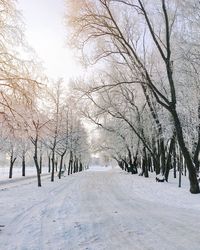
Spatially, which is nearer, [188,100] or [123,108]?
[188,100]

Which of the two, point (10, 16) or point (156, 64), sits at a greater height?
point (156, 64)

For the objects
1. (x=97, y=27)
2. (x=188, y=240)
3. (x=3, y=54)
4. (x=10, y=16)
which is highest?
(x=97, y=27)

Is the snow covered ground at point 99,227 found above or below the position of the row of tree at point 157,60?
below

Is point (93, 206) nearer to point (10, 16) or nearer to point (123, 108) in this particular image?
point (10, 16)

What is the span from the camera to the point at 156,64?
88.3 feet

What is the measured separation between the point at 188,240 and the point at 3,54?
281 inches

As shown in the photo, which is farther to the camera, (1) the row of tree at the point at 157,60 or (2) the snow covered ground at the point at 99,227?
(1) the row of tree at the point at 157,60

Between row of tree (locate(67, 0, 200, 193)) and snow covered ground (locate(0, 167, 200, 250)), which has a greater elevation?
row of tree (locate(67, 0, 200, 193))

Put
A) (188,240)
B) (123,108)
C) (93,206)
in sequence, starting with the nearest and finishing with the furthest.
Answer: (188,240), (93,206), (123,108)

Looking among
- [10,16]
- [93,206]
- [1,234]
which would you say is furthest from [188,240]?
[10,16]

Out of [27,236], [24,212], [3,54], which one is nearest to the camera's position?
[27,236]

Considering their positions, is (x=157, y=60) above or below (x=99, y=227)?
above

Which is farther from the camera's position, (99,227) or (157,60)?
(157,60)

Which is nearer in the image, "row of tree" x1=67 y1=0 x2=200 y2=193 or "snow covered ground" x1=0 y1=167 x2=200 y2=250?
"snow covered ground" x1=0 y1=167 x2=200 y2=250
